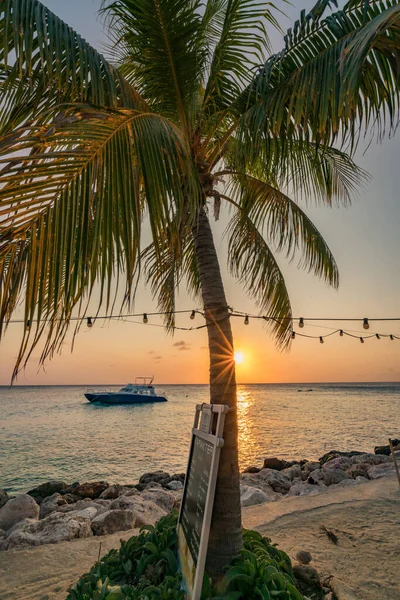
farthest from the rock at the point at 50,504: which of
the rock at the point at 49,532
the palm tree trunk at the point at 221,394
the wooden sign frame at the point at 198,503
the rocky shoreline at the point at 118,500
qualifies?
the palm tree trunk at the point at 221,394

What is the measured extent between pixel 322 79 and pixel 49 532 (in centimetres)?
645

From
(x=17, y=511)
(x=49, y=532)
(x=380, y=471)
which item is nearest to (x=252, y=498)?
(x=49, y=532)

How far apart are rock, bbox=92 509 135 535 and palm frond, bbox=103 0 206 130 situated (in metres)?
5.59

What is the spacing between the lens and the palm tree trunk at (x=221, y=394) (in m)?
2.97

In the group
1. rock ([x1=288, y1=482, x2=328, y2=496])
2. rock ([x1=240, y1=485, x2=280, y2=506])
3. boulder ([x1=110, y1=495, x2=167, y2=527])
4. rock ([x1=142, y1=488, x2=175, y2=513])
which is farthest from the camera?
rock ([x1=288, y1=482, x2=328, y2=496])

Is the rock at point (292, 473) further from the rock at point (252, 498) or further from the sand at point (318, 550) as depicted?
the sand at point (318, 550)

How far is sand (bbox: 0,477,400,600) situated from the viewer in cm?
363

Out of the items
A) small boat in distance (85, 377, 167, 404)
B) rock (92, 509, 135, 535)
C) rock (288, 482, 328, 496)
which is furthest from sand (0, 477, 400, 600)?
small boat in distance (85, 377, 167, 404)

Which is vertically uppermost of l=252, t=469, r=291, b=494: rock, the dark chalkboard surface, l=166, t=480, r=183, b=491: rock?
the dark chalkboard surface

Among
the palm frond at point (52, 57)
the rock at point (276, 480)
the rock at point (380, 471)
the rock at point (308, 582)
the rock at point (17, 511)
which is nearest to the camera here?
the palm frond at point (52, 57)

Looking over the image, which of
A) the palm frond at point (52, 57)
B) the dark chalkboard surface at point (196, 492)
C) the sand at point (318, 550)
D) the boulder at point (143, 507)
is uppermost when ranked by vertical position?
the palm frond at point (52, 57)

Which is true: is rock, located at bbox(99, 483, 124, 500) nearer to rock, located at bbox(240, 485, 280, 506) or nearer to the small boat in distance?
rock, located at bbox(240, 485, 280, 506)

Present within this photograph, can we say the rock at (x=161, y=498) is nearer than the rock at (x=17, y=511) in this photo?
No

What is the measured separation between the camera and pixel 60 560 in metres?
4.57
